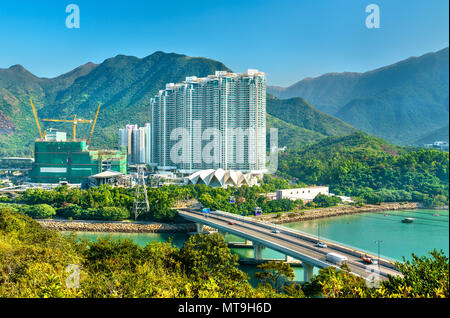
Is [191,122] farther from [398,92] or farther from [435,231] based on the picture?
[398,92]

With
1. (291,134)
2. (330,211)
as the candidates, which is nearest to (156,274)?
(330,211)

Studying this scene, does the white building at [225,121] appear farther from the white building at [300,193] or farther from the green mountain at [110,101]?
the green mountain at [110,101]

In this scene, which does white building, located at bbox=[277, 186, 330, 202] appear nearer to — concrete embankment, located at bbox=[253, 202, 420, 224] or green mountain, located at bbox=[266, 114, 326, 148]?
concrete embankment, located at bbox=[253, 202, 420, 224]

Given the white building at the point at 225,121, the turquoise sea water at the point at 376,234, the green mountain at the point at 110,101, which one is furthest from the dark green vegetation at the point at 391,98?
the turquoise sea water at the point at 376,234

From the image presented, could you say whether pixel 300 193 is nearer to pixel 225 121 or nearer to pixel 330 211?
pixel 330 211

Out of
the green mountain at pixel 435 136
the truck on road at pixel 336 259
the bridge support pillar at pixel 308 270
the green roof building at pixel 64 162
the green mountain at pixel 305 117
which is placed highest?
the green mountain at pixel 305 117

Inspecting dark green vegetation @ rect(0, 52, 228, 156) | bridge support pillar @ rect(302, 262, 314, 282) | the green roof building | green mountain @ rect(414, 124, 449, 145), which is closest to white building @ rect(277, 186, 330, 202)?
bridge support pillar @ rect(302, 262, 314, 282)
